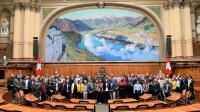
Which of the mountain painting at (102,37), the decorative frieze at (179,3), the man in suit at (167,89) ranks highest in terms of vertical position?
the decorative frieze at (179,3)

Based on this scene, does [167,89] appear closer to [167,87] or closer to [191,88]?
[167,87]

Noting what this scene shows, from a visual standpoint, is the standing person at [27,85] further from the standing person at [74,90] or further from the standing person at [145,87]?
the standing person at [145,87]

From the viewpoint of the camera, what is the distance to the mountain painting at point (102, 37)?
72.1ft

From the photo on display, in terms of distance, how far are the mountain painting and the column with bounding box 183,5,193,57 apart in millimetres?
2055

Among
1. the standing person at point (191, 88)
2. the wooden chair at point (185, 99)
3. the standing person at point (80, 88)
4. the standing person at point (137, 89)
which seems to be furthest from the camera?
the standing person at point (80, 88)

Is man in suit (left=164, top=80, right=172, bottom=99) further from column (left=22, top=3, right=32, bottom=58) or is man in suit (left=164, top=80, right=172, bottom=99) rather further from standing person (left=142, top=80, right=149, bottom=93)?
column (left=22, top=3, right=32, bottom=58)

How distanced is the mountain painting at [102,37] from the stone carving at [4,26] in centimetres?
311

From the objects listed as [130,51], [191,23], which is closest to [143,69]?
[130,51]

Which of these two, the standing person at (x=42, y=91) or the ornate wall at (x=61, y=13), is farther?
the ornate wall at (x=61, y=13)

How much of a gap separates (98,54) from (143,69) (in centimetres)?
341

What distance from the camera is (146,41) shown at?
22.2 metres

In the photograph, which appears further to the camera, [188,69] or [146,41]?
[146,41]

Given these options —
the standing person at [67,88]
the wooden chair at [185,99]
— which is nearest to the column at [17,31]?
the standing person at [67,88]

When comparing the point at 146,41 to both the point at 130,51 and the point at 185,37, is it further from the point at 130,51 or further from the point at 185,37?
the point at 185,37
